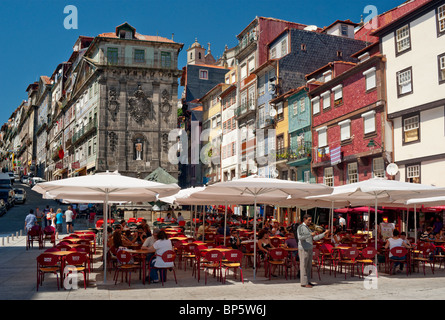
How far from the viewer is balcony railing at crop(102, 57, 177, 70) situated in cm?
5381

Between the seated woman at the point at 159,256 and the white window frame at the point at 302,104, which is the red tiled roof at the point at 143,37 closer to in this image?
the white window frame at the point at 302,104

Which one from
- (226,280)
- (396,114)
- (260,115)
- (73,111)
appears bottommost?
(226,280)

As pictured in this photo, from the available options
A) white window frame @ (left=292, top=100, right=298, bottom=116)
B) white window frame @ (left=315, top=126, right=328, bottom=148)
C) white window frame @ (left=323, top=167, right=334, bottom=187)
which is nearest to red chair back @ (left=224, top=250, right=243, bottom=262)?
Answer: white window frame @ (left=323, top=167, right=334, bottom=187)

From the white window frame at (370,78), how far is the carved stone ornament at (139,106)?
97.2 ft

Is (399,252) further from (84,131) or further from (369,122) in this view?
(84,131)

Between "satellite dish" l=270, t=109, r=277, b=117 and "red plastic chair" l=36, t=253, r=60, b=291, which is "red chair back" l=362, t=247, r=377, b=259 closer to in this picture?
"red plastic chair" l=36, t=253, r=60, b=291

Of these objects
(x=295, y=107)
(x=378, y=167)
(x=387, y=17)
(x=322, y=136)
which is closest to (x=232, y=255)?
(x=378, y=167)

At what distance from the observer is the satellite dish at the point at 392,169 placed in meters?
26.4

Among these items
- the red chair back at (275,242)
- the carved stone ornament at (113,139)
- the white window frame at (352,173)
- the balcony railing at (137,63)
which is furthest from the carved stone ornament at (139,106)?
the red chair back at (275,242)

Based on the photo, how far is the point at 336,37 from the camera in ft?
140

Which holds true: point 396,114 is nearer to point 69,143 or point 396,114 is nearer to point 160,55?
point 160,55
